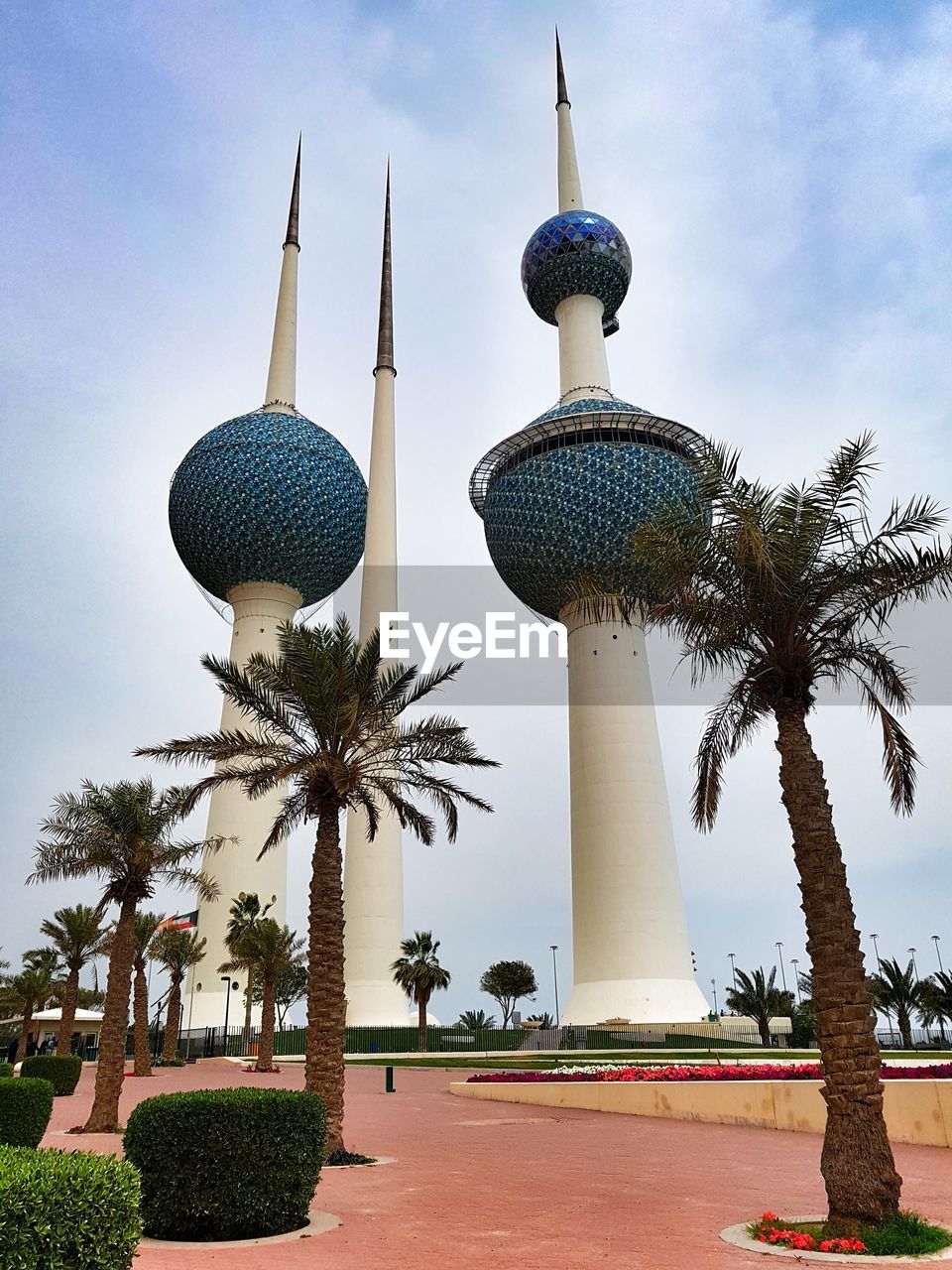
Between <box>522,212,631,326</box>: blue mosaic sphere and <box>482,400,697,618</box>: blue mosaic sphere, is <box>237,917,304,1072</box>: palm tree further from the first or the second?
<box>522,212,631,326</box>: blue mosaic sphere

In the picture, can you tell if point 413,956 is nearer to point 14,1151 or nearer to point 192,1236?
point 192,1236

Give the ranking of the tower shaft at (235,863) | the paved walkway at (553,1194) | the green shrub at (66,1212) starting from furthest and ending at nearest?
the tower shaft at (235,863), the paved walkway at (553,1194), the green shrub at (66,1212)

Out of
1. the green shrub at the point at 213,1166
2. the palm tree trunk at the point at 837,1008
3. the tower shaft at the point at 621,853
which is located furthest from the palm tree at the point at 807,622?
the tower shaft at the point at 621,853

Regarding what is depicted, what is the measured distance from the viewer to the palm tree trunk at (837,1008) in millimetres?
8219

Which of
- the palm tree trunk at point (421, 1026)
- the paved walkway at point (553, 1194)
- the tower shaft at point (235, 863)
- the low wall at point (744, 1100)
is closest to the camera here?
the paved walkway at point (553, 1194)

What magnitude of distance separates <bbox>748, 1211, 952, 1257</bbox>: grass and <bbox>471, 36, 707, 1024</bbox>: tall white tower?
33646 millimetres

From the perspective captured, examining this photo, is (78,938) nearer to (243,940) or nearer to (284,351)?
(243,940)

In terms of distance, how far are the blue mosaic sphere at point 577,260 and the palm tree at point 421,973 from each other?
123 ft

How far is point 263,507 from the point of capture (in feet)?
191

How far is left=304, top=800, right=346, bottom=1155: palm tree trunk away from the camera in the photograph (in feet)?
42.7

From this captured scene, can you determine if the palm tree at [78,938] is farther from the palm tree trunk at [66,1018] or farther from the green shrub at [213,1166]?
the green shrub at [213,1166]

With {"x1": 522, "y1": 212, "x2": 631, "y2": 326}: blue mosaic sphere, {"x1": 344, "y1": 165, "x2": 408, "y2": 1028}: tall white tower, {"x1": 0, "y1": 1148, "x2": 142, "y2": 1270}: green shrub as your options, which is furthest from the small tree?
{"x1": 0, "y1": 1148, "x2": 142, "y2": 1270}: green shrub

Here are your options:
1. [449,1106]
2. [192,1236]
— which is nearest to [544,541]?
[449,1106]

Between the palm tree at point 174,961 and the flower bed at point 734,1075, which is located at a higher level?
the palm tree at point 174,961
